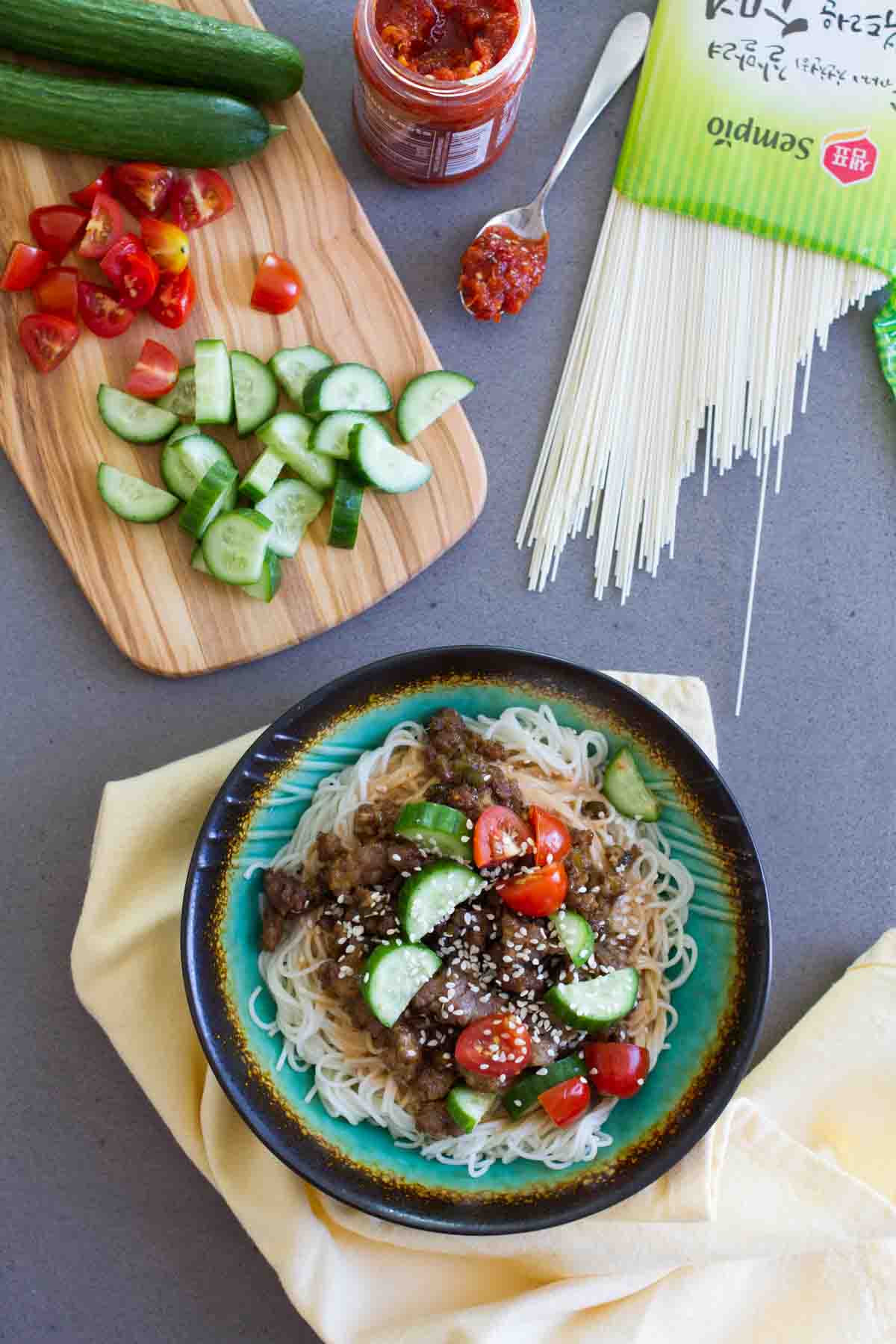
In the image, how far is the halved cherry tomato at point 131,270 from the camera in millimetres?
2926

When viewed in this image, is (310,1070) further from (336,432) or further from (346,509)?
(336,432)

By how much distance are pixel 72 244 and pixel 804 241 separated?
189 centimetres

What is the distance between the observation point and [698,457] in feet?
10.5

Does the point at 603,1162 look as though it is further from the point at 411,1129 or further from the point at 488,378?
the point at 488,378

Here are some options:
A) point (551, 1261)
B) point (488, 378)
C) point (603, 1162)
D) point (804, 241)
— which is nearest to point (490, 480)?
point (488, 378)

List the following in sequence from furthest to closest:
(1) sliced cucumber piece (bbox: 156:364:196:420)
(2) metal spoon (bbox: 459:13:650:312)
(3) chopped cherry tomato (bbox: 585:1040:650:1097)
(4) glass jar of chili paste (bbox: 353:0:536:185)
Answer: (2) metal spoon (bbox: 459:13:650:312), (1) sliced cucumber piece (bbox: 156:364:196:420), (4) glass jar of chili paste (bbox: 353:0:536:185), (3) chopped cherry tomato (bbox: 585:1040:650:1097)

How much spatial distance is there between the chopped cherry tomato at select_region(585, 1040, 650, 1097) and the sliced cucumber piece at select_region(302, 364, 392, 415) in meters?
1.61

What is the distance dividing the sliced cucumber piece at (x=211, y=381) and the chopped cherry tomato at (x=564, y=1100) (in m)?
1.74

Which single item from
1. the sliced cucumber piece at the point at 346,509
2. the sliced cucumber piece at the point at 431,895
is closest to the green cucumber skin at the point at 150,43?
the sliced cucumber piece at the point at 346,509

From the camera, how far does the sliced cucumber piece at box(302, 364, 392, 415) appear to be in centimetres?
295

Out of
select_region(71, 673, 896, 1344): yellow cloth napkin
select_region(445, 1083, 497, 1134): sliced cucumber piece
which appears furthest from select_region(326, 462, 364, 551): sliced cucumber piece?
select_region(445, 1083, 497, 1134): sliced cucumber piece

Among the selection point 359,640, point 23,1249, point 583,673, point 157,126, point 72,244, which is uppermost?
point 157,126

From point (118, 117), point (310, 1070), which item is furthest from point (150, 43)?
point (310, 1070)

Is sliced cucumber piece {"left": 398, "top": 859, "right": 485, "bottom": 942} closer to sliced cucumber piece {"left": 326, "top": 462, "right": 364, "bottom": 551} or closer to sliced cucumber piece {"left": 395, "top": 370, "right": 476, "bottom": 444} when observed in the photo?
sliced cucumber piece {"left": 326, "top": 462, "right": 364, "bottom": 551}
